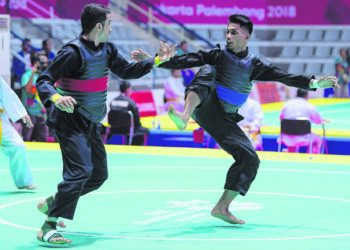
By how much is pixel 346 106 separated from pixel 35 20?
8373 mm

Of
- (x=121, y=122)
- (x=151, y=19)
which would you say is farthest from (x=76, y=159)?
(x=151, y=19)

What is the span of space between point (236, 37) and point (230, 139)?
2.71 ft

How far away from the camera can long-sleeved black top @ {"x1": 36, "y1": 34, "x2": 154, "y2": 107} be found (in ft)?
17.6

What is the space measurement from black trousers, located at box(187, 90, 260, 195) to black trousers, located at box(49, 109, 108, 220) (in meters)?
1.01

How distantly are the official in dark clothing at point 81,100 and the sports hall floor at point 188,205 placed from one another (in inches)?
14.3

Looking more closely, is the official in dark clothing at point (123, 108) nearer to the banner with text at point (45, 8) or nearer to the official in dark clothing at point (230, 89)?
the official in dark clothing at point (230, 89)

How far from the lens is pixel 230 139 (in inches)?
251

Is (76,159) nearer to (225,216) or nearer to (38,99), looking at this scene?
(225,216)

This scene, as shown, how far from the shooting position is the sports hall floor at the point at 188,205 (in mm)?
5789

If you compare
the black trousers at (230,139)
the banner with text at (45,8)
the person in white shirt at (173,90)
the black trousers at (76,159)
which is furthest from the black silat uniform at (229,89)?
the banner with text at (45,8)

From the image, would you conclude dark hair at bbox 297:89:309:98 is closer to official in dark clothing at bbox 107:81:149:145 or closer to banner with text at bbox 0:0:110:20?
official in dark clothing at bbox 107:81:149:145

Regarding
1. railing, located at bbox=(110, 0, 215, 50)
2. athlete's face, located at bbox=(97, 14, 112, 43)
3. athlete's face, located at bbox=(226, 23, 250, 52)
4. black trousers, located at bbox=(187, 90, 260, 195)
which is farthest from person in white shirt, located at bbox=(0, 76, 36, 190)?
railing, located at bbox=(110, 0, 215, 50)

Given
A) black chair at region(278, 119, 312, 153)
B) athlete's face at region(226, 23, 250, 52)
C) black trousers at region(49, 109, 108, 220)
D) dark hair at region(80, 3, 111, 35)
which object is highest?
dark hair at region(80, 3, 111, 35)

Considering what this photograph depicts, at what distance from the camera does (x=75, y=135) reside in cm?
564
